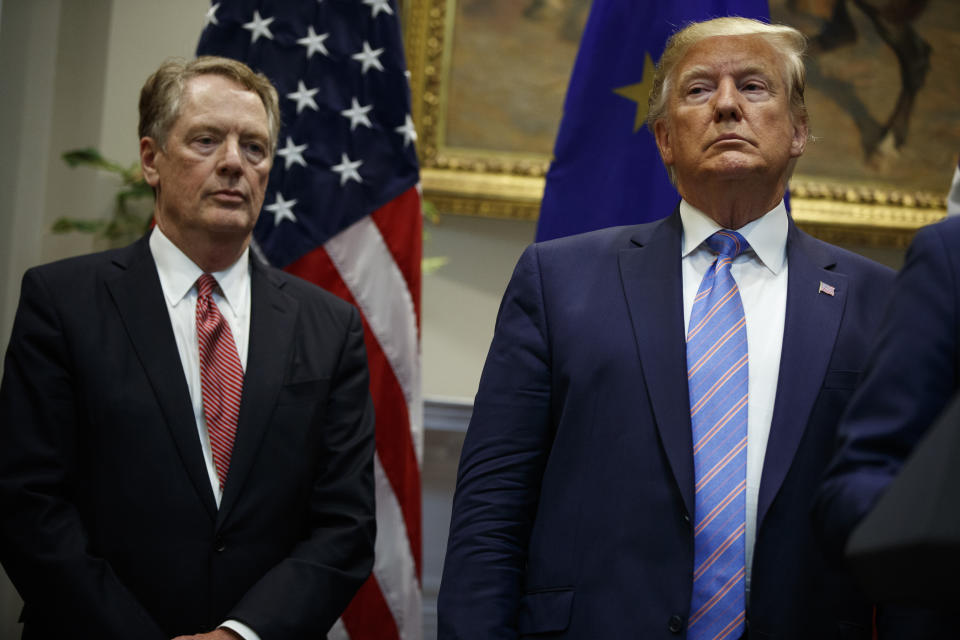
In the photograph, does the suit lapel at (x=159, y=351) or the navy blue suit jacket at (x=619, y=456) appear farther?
the suit lapel at (x=159, y=351)

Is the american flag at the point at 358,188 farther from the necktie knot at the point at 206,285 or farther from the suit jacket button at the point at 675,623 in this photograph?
the suit jacket button at the point at 675,623

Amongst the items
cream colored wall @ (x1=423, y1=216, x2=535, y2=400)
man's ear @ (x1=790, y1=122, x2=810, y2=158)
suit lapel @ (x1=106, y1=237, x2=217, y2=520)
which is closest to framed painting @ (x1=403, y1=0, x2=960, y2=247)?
cream colored wall @ (x1=423, y1=216, x2=535, y2=400)

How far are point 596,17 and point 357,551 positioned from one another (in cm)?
187

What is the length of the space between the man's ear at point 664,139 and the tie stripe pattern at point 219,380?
110cm

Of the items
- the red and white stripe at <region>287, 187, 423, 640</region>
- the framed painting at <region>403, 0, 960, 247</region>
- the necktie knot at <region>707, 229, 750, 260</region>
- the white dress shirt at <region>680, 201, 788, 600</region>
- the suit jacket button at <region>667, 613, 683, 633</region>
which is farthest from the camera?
the framed painting at <region>403, 0, 960, 247</region>

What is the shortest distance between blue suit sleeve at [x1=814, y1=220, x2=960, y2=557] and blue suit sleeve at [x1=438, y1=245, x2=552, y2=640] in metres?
0.73

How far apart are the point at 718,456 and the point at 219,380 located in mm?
1182

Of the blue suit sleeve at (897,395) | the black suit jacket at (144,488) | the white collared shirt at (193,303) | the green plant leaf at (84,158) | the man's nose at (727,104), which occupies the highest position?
the man's nose at (727,104)

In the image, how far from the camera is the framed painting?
15.8 ft

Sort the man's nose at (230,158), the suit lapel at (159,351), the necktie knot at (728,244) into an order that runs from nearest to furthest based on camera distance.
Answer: the necktie knot at (728,244), the suit lapel at (159,351), the man's nose at (230,158)

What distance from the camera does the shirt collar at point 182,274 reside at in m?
2.42

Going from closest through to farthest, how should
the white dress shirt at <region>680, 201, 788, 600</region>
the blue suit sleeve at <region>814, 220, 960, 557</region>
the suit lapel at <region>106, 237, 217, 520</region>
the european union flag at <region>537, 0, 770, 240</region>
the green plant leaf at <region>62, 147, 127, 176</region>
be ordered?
the blue suit sleeve at <region>814, 220, 960, 557</region> < the white dress shirt at <region>680, 201, 788, 600</region> < the suit lapel at <region>106, 237, 217, 520</region> < the european union flag at <region>537, 0, 770, 240</region> < the green plant leaf at <region>62, 147, 127, 176</region>

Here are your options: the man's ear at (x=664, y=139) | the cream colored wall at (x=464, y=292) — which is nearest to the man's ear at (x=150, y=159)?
the man's ear at (x=664, y=139)

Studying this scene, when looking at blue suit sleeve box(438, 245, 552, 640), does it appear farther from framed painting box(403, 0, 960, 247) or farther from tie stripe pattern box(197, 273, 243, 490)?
framed painting box(403, 0, 960, 247)
